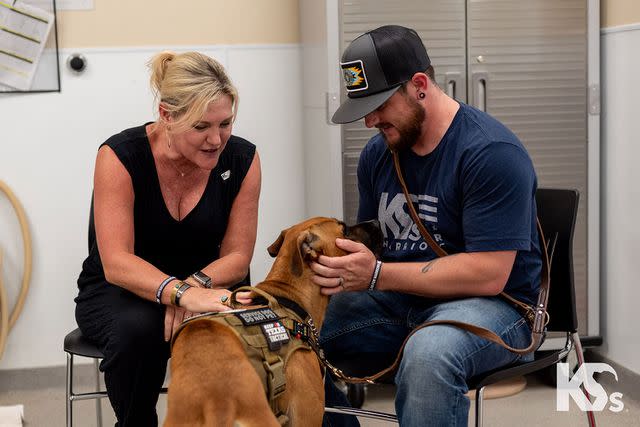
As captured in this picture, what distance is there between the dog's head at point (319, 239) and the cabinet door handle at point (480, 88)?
1282mm

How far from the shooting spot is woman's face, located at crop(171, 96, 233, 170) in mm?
2248

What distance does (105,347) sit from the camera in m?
2.26

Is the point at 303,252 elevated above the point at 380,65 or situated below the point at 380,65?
below

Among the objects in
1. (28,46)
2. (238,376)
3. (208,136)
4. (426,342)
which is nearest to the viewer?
(238,376)

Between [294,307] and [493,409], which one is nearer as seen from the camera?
[294,307]

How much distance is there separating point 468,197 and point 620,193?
1499mm

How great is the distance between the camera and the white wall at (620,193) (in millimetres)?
3225

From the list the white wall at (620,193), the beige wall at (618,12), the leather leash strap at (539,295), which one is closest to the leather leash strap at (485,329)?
the leather leash strap at (539,295)

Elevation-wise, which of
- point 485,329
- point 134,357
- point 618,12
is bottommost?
point 134,357

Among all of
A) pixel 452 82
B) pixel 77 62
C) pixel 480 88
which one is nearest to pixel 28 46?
pixel 77 62

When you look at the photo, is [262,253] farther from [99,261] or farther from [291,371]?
[291,371]

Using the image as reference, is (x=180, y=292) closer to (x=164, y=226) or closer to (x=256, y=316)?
(x=164, y=226)

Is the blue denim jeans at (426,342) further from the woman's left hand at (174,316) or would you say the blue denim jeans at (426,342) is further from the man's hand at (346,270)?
the woman's left hand at (174,316)

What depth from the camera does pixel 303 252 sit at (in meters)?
2.05
